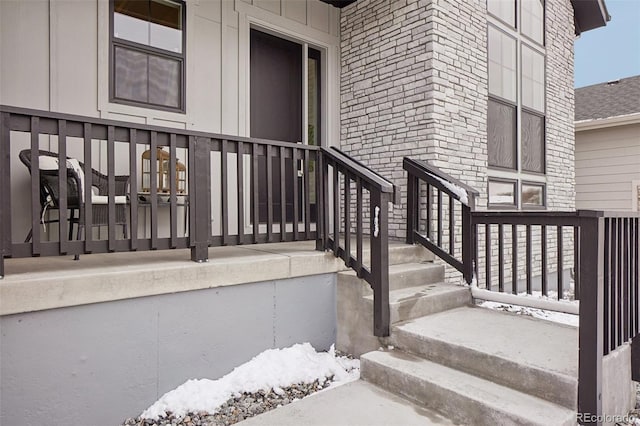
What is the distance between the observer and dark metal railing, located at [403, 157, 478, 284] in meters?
3.42

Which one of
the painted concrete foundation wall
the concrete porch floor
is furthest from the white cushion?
the painted concrete foundation wall

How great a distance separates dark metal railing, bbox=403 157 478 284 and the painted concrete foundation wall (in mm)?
1386

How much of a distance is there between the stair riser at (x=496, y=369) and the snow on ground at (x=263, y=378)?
0.48 m

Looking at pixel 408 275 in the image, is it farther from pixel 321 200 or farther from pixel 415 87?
pixel 415 87

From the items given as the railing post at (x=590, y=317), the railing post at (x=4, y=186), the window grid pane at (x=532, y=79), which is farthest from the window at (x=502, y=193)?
the railing post at (x=4, y=186)

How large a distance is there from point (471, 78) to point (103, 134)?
12.8 feet

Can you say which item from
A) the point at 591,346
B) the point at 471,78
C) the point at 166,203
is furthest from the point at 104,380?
the point at 471,78

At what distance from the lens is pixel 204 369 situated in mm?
2555

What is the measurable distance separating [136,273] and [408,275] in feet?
6.72

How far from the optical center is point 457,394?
2076mm

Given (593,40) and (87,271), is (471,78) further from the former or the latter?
(593,40)

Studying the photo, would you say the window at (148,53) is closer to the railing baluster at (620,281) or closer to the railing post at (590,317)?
the railing post at (590,317)

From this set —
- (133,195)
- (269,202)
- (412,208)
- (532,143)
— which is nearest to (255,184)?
(269,202)

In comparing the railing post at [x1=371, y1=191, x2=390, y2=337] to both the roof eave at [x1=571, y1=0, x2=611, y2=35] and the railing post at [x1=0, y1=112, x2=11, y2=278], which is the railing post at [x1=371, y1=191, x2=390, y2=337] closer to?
the railing post at [x1=0, y1=112, x2=11, y2=278]
